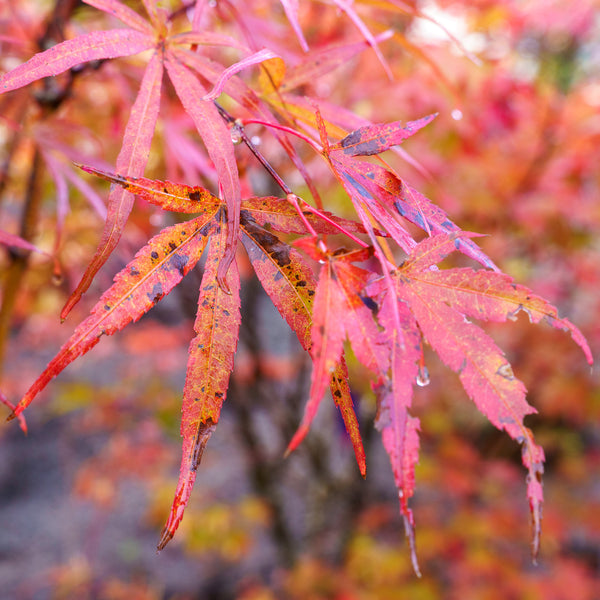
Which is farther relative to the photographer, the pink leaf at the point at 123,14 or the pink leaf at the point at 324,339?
the pink leaf at the point at 123,14

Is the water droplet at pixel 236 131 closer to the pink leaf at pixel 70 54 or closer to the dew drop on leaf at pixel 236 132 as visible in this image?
the dew drop on leaf at pixel 236 132

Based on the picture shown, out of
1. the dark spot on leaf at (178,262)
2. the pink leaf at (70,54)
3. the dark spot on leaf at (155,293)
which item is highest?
the pink leaf at (70,54)

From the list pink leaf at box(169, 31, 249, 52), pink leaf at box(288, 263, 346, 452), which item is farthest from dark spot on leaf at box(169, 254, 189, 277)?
pink leaf at box(169, 31, 249, 52)

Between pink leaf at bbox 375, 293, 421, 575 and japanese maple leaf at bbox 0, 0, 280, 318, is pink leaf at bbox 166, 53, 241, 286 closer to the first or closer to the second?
japanese maple leaf at bbox 0, 0, 280, 318

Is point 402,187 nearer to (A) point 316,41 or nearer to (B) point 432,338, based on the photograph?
(B) point 432,338

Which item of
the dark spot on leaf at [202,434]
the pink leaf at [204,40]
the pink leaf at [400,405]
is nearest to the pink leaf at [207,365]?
the dark spot on leaf at [202,434]
